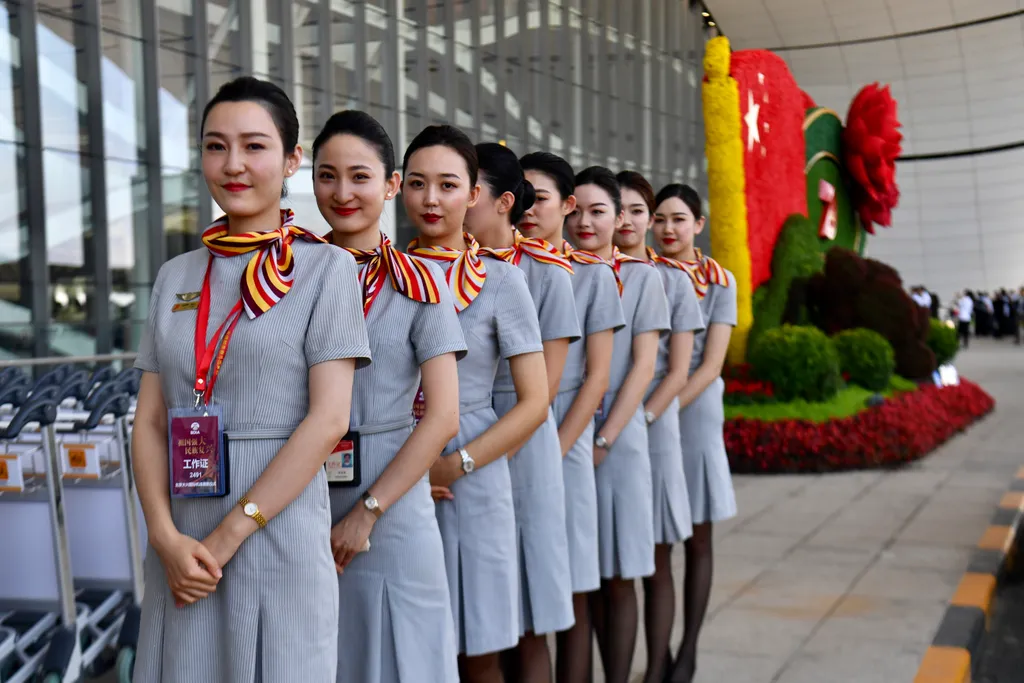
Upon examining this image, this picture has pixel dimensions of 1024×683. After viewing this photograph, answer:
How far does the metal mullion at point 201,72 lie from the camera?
42.6ft

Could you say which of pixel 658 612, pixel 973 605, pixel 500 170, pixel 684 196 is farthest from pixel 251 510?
pixel 973 605

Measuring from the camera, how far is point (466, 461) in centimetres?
274

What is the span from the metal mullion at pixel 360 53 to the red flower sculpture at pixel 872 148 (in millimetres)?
6823

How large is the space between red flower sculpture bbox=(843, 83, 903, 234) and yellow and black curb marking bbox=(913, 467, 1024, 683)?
5.49m

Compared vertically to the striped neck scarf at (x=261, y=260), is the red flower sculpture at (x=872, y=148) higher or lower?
higher

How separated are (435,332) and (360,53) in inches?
568

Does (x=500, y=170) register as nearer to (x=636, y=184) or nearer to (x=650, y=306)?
(x=650, y=306)

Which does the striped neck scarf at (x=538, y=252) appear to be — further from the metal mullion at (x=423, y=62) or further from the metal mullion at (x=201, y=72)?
the metal mullion at (x=423, y=62)

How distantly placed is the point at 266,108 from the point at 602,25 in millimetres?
24165

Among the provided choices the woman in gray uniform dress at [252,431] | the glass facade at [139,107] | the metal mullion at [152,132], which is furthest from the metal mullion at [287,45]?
the woman in gray uniform dress at [252,431]

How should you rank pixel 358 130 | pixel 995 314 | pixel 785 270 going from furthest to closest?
pixel 995 314 < pixel 785 270 < pixel 358 130

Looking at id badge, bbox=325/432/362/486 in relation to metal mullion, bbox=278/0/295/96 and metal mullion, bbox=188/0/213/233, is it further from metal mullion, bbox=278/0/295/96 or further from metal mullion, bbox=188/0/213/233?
metal mullion, bbox=278/0/295/96

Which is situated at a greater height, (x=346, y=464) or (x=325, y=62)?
(x=325, y=62)

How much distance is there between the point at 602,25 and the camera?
2527cm
